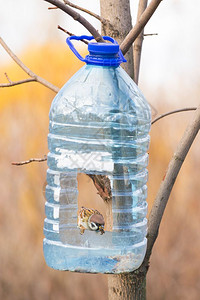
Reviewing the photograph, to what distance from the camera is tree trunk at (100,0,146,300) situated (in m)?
1.39

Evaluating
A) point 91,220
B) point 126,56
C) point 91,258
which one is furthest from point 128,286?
point 126,56

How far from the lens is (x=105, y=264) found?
117 centimetres

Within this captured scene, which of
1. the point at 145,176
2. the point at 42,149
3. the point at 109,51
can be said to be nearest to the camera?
the point at 109,51

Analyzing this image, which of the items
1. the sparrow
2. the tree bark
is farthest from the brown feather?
the tree bark

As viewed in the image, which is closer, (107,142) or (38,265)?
(107,142)

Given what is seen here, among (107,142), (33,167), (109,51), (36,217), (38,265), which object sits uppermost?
(109,51)

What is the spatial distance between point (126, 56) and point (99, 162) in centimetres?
32

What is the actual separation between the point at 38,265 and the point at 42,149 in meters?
0.71

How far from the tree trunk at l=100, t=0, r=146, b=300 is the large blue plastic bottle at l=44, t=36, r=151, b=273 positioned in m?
0.16

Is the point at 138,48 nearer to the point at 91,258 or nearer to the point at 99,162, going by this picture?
the point at 99,162

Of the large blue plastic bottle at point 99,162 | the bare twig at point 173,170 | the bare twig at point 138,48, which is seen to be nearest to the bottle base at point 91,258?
the large blue plastic bottle at point 99,162

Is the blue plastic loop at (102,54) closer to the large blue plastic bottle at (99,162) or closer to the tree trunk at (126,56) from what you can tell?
the large blue plastic bottle at (99,162)

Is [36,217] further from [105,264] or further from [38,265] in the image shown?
[105,264]

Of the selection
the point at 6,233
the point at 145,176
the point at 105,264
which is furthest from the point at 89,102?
the point at 6,233
